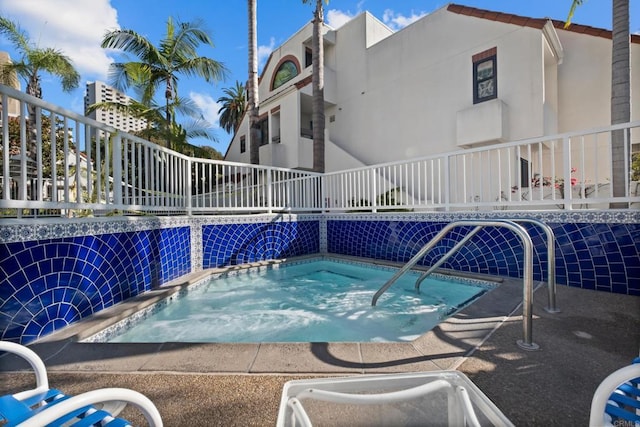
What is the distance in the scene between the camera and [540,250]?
11.8ft

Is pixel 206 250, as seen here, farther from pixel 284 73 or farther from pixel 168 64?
pixel 284 73

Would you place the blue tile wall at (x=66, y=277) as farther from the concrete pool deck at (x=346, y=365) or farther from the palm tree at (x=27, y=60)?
the palm tree at (x=27, y=60)

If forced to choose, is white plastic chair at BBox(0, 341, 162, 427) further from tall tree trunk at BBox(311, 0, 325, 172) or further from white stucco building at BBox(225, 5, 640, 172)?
white stucco building at BBox(225, 5, 640, 172)

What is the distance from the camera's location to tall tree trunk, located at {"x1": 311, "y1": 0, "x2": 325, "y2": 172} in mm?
8828

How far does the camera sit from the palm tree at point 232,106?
70.0 ft

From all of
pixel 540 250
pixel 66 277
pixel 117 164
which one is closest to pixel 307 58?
pixel 117 164

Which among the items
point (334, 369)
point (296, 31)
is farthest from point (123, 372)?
point (296, 31)

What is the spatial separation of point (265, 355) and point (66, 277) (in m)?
1.93

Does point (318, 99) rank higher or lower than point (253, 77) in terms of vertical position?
lower

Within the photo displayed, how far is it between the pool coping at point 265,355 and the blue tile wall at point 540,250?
187 centimetres

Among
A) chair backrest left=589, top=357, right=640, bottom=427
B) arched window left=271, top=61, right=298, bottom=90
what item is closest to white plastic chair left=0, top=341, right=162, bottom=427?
chair backrest left=589, top=357, right=640, bottom=427

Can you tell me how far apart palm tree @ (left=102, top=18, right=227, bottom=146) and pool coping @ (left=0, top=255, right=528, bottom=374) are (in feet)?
33.1

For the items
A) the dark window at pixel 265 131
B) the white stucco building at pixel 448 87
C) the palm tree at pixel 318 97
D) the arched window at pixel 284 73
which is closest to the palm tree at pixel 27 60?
the dark window at pixel 265 131

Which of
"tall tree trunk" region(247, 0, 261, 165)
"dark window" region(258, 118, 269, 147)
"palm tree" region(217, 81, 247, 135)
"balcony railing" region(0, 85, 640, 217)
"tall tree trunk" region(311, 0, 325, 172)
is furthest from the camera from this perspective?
"palm tree" region(217, 81, 247, 135)
